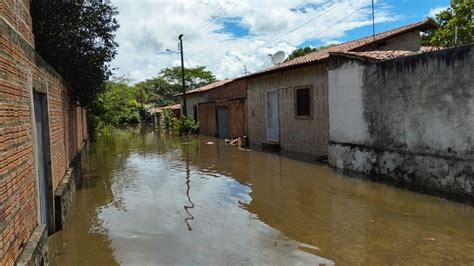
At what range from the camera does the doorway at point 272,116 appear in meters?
17.9

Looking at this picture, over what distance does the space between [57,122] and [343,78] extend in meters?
8.00

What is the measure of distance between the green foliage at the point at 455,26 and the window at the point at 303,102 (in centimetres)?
1387

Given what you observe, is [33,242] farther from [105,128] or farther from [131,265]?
[105,128]

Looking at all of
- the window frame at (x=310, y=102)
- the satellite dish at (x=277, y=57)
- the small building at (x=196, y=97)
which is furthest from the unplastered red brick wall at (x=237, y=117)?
the window frame at (x=310, y=102)

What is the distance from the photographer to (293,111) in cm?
1630

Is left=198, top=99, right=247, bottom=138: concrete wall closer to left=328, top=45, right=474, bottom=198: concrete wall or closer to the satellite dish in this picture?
the satellite dish

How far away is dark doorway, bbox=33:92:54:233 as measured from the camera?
6.54 m

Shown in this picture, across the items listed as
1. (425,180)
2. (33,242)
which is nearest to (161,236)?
(33,242)

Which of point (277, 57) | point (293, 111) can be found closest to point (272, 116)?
point (293, 111)

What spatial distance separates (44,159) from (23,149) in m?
2.18

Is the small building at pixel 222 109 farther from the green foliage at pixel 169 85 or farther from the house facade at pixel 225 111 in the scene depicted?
the green foliage at pixel 169 85

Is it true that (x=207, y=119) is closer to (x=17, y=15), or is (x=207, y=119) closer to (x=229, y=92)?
(x=229, y=92)

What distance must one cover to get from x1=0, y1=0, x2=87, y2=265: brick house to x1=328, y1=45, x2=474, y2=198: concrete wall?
733cm

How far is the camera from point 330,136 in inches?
521
